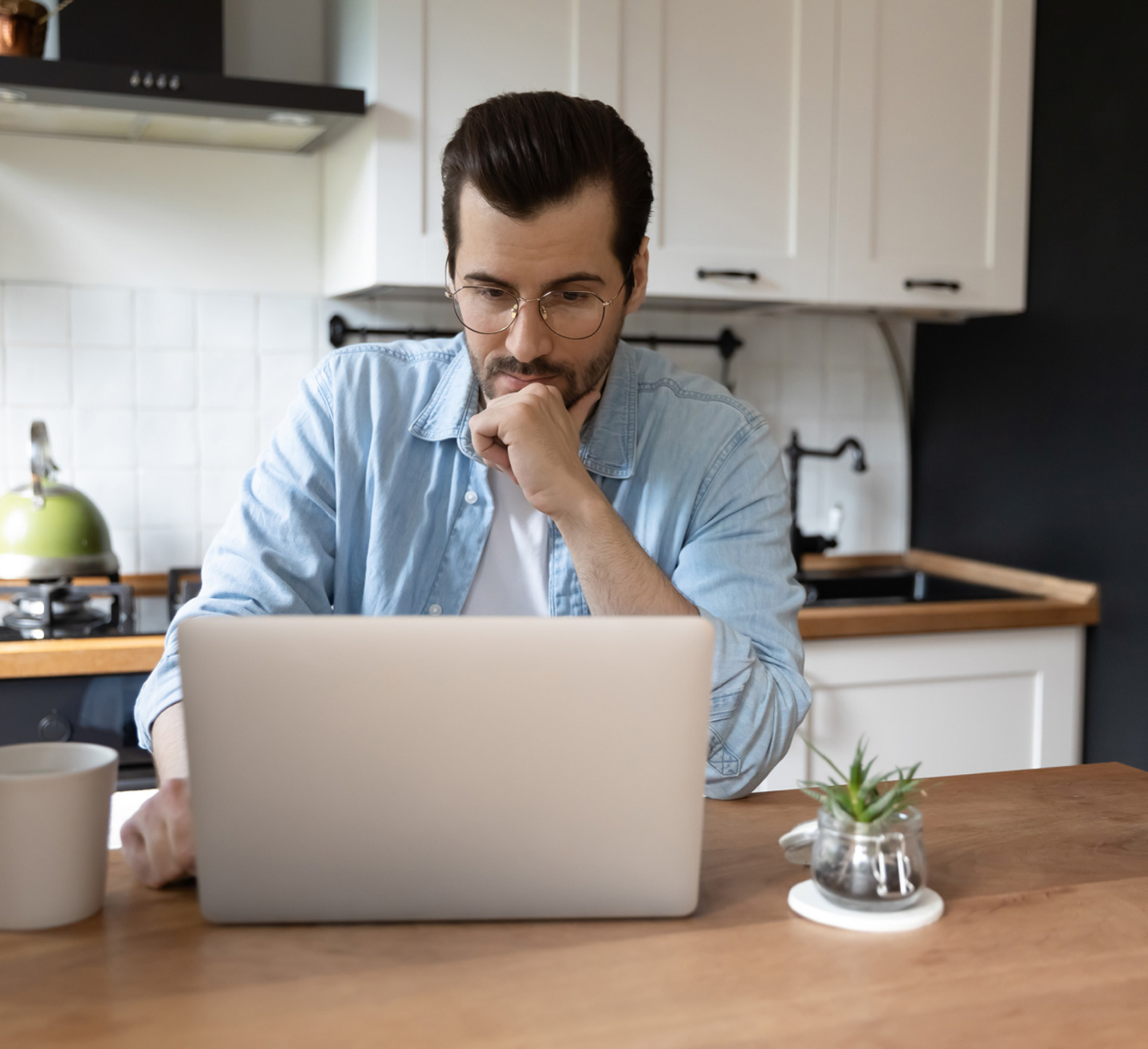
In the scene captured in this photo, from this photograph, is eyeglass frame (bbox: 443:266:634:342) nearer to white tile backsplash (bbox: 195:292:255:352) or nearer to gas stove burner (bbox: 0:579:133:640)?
gas stove burner (bbox: 0:579:133:640)

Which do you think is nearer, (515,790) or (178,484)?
(515,790)

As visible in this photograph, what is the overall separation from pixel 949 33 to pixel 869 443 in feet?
3.03

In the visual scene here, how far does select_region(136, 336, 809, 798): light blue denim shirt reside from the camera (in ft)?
4.40

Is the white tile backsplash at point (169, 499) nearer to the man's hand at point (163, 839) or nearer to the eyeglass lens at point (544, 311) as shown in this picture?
the eyeglass lens at point (544, 311)

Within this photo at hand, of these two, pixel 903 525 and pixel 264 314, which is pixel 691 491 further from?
pixel 903 525

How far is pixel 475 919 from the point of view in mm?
817

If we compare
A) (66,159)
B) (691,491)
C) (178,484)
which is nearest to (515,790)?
(691,491)

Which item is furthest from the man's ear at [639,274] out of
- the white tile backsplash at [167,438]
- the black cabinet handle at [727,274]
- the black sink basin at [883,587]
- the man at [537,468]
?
the white tile backsplash at [167,438]

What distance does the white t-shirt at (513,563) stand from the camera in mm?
1468

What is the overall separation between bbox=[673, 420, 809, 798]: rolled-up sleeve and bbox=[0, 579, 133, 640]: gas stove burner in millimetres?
1088

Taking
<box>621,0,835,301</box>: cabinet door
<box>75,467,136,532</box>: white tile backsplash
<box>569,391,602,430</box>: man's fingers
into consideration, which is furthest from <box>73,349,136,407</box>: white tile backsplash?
<box>569,391,602,430</box>: man's fingers

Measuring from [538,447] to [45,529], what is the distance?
3.79 ft

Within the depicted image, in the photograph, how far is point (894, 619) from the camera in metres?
2.23

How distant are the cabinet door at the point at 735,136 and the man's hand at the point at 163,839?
159cm
